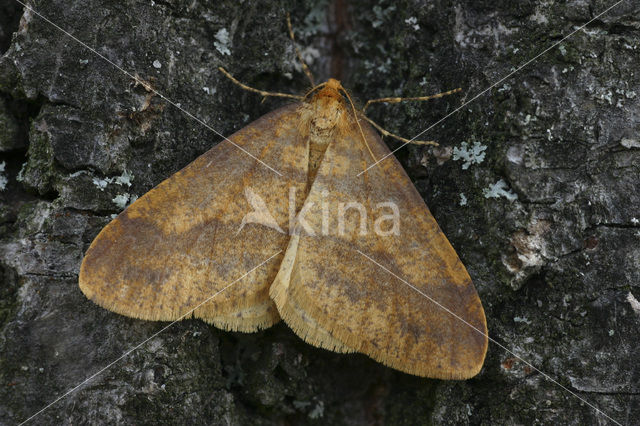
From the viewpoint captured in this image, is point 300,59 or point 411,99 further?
point 300,59

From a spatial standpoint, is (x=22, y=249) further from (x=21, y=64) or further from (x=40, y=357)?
(x=21, y=64)

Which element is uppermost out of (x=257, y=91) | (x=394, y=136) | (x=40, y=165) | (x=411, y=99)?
(x=40, y=165)

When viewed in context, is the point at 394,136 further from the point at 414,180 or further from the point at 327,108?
the point at 327,108

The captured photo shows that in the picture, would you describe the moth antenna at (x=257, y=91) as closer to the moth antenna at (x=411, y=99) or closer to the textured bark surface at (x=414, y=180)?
the textured bark surface at (x=414, y=180)

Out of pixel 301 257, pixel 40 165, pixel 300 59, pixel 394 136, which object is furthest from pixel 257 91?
A: pixel 40 165

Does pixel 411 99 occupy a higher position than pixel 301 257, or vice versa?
pixel 411 99

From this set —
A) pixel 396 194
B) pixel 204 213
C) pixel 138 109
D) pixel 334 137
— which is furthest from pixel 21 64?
pixel 396 194

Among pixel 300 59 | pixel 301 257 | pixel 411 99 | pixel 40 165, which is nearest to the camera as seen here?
pixel 40 165
